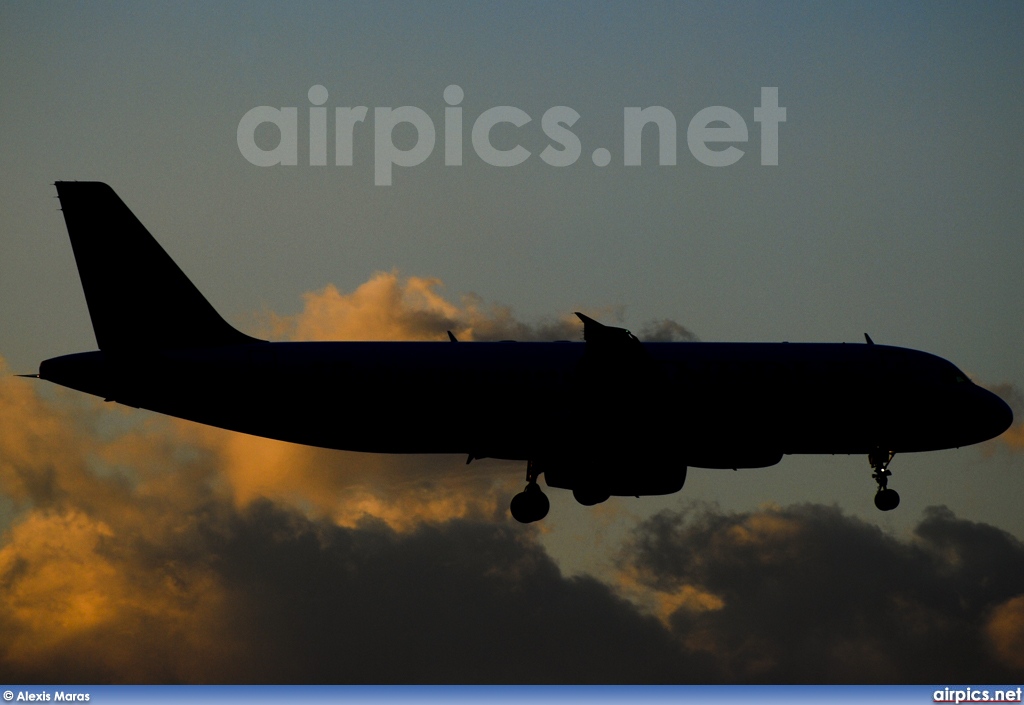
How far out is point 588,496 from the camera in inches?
1393

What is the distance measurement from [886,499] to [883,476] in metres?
0.74

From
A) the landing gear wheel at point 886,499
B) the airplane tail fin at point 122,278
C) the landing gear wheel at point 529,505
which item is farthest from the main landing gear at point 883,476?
the airplane tail fin at point 122,278

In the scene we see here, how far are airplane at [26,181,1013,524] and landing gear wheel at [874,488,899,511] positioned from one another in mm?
2925

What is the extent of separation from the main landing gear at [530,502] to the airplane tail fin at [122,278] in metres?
9.81

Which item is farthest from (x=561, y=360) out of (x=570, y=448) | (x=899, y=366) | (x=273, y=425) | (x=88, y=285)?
(x=88, y=285)

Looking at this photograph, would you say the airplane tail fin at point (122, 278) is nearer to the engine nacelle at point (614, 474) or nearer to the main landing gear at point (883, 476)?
the engine nacelle at point (614, 474)

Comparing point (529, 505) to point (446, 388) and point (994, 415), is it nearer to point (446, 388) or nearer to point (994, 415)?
point (446, 388)

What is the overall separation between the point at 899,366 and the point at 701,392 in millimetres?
6829

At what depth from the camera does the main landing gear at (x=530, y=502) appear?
3534 cm

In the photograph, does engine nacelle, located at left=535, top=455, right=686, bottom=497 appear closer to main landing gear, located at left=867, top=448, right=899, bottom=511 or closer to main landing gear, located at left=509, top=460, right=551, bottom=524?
main landing gear, located at left=509, top=460, right=551, bottom=524

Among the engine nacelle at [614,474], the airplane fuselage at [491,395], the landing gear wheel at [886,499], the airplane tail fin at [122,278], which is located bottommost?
the landing gear wheel at [886,499]

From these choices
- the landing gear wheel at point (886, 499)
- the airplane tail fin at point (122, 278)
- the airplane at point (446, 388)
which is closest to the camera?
the airplane at point (446, 388)

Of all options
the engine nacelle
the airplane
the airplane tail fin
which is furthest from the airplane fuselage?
the airplane tail fin

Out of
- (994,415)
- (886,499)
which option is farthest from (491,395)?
(994,415)
